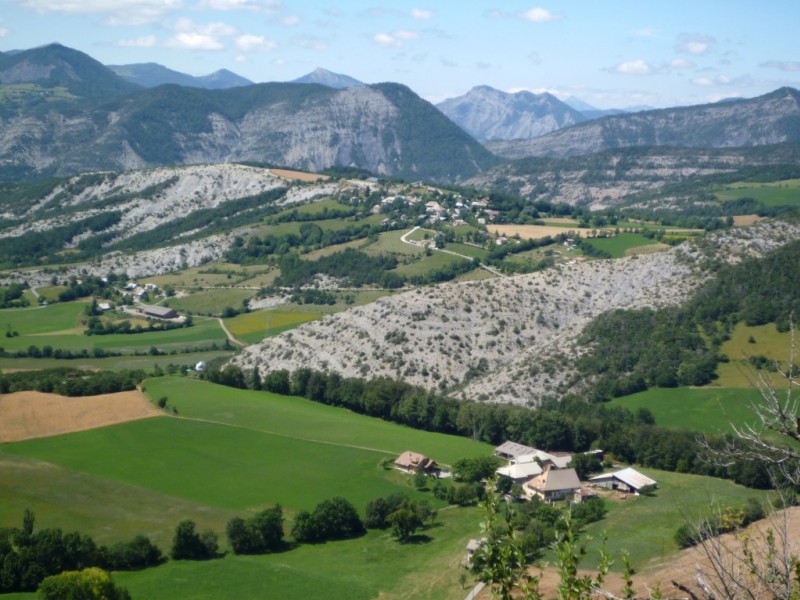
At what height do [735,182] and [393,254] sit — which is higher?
[735,182]

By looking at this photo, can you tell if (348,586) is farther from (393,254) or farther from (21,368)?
(393,254)

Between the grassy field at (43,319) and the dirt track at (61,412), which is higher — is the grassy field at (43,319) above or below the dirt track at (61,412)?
below

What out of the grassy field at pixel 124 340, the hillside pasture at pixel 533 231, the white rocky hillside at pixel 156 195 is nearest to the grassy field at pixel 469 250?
the hillside pasture at pixel 533 231

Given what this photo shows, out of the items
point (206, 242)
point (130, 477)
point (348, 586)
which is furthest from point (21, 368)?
point (206, 242)

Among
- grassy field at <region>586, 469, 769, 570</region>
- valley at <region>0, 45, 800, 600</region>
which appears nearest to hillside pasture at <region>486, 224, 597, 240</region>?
valley at <region>0, 45, 800, 600</region>

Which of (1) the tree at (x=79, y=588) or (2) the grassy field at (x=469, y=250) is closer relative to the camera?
(1) the tree at (x=79, y=588)

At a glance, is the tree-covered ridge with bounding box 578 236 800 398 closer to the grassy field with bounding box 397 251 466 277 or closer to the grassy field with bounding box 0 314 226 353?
the grassy field with bounding box 397 251 466 277

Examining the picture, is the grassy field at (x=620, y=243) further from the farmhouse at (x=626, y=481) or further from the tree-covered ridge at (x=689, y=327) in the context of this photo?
the farmhouse at (x=626, y=481)
